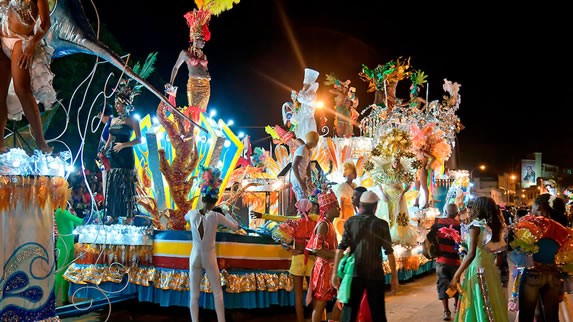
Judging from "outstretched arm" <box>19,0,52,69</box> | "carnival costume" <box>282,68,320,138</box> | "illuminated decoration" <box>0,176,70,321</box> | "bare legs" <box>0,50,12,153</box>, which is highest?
"carnival costume" <box>282,68,320,138</box>

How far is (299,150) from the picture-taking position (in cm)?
998

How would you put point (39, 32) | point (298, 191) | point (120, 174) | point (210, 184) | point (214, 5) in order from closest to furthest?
point (39, 32), point (210, 184), point (120, 174), point (298, 191), point (214, 5)

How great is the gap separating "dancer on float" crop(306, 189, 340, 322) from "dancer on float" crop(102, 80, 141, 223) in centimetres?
306

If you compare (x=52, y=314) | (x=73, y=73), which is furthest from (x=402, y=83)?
(x=52, y=314)

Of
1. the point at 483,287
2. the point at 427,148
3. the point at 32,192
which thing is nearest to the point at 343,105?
the point at 427,148

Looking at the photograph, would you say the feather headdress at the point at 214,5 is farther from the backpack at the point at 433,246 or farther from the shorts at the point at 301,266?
the backpack at the point at 433,246

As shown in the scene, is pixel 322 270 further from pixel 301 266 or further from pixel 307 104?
pixel 307 104

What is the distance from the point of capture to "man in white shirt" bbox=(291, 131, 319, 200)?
9.89 meters

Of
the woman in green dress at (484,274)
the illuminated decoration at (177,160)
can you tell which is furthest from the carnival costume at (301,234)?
the woman in green dress at (484,274)

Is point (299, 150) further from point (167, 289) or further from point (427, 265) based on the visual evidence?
point (427, 265)

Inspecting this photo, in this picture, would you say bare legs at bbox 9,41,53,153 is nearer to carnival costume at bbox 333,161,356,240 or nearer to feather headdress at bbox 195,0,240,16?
feather headdress at bbox 195,0,240,16

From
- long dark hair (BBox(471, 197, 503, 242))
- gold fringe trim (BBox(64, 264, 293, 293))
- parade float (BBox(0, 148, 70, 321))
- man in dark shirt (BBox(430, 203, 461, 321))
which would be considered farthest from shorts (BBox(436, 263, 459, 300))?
parade float (BBox(0, 148, 70, 321))

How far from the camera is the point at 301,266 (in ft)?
26.0

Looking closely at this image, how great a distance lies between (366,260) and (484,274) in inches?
64.8
